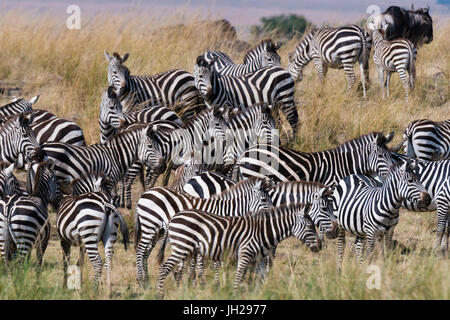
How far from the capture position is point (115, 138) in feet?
36.9

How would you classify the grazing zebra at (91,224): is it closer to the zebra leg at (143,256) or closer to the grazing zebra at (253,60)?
the zebra leg at (143,256)

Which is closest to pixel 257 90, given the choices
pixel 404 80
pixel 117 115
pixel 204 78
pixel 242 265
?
pixel 204 78

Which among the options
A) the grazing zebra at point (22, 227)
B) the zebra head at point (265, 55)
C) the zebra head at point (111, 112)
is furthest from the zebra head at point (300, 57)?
the grazing zebra at point (22, 227)

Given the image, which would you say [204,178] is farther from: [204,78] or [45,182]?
[204,78]

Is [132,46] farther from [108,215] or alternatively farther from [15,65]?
[108,215]

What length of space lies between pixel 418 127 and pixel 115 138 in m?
4.49

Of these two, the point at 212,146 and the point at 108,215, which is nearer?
the point at 108,215

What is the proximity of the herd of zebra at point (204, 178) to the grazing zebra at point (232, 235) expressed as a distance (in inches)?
0.5

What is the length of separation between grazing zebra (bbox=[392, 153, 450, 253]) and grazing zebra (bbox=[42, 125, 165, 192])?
3289 millimetres

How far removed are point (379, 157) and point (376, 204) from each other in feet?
5.69

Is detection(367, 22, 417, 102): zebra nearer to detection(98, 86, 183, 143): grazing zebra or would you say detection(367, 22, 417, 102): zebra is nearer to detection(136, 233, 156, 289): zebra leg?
detection(98, 86, 183, 143): grazing zebra

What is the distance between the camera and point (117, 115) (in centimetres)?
1237

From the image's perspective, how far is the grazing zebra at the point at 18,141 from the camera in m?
10.6
